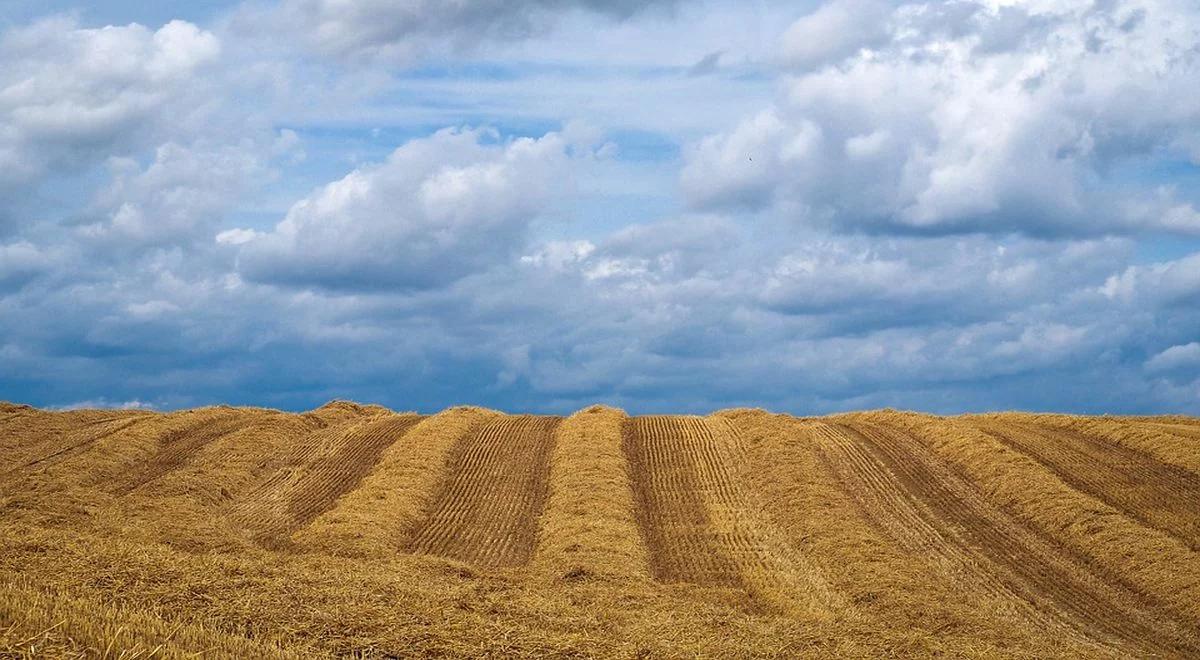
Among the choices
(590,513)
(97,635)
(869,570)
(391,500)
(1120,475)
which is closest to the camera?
(97,635)

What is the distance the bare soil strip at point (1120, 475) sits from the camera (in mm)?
29078

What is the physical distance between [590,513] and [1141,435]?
853 inches

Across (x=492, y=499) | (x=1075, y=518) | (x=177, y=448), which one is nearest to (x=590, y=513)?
(x=492, y=499)

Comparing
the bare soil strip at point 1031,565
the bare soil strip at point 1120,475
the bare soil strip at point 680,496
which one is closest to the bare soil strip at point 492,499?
the bare soil strip at point 680,496

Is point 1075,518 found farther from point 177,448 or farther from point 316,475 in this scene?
point 177,448

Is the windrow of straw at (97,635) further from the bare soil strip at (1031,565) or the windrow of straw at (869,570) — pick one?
the bare soil strip at (1031,565)

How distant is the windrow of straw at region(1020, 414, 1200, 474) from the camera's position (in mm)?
34594

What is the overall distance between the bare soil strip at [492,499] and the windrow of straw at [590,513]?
552 millimetres

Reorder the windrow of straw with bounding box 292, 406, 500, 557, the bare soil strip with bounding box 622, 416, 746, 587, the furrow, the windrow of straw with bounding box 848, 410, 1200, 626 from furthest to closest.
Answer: the furrow → the windrow of straw with bounding box 292, 406, 500, 557 → the bare soil strip with bounding box 622, 416, 746, 587 → the windrow of straw with bounding box 848, 410, 1200, 626

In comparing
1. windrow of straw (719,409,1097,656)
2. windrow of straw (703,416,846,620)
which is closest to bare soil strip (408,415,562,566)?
windrow of straw (703,416,846,620)

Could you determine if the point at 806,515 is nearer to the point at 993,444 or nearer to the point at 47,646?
the point at 993,444

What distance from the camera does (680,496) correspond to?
105 ft

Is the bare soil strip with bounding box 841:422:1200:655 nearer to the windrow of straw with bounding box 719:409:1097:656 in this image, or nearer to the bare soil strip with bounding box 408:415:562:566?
the windrow of straw with bounding box 719:409:1097:656

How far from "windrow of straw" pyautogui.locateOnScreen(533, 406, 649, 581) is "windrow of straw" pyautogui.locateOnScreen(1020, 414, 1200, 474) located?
17828 mm
